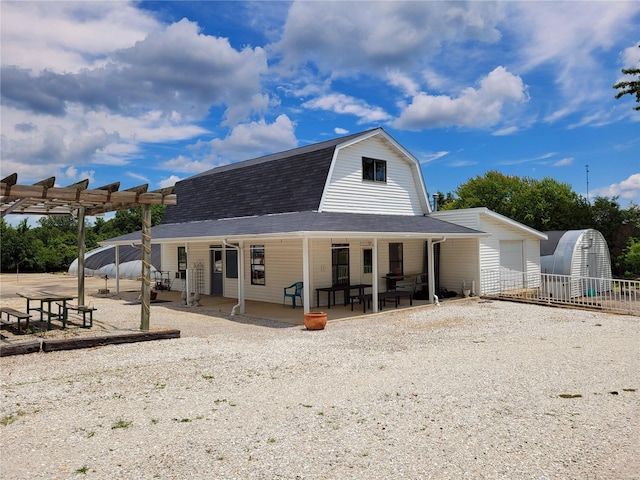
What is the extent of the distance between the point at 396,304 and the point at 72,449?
11.8 m

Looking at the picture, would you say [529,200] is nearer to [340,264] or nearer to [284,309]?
[340,264]

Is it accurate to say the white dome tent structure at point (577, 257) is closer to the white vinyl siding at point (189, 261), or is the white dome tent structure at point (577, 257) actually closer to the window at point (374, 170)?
the window at point (374, 170)

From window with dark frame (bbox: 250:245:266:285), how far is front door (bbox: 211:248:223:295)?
2078mm

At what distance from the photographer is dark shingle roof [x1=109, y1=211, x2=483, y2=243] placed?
1305cm

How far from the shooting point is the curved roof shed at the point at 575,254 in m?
20.6

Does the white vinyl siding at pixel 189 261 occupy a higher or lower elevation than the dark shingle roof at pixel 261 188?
lower

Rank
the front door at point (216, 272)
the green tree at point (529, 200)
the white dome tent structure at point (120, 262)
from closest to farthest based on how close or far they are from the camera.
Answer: the front door at point (216, 272), the white dome tent structure at point (120, 262), the green tree at point (529, 200)

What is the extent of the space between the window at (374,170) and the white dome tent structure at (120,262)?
13.1m

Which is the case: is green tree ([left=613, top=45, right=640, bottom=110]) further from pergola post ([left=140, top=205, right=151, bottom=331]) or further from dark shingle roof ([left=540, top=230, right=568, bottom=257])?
pergola post ([left=140, top=205, right=151, bottom=331])

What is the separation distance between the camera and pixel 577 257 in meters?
20.8

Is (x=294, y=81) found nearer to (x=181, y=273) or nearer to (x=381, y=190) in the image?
(x=381, y=190)

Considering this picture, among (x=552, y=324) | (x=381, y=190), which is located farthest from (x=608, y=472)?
(x=381, y=190)

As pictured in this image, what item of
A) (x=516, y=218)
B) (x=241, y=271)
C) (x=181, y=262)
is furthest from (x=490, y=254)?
(x=516, y=218)

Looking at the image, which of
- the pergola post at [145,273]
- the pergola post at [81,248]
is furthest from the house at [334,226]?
the pergola post at [81,248]
